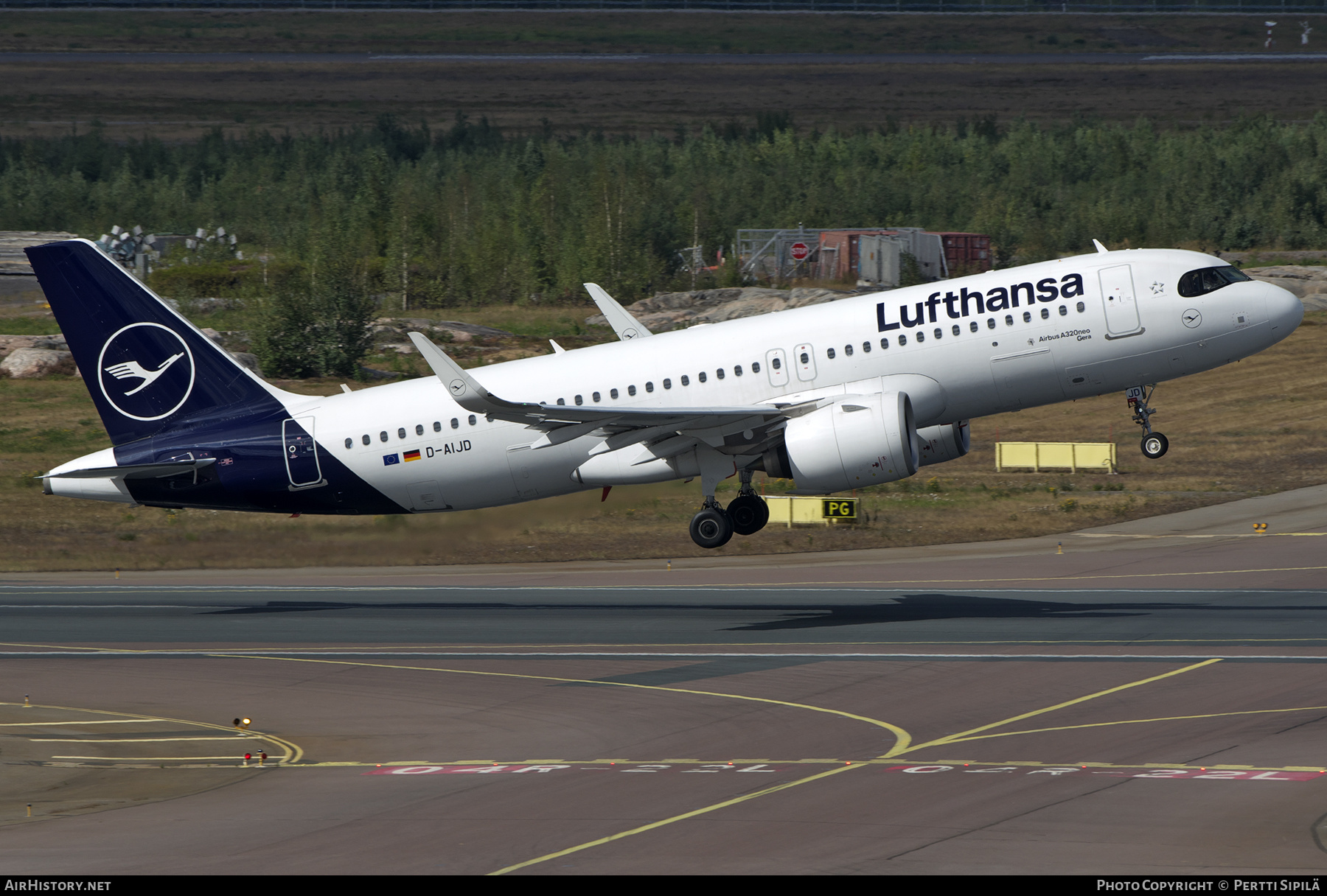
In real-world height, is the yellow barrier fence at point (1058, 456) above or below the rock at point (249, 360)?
below

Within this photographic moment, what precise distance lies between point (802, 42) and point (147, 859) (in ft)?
597

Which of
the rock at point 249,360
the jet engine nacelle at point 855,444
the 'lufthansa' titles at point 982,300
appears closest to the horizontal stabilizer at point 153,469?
the jet engine nacelle at point 855,444

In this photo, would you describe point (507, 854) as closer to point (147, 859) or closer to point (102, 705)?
point (147, 859)

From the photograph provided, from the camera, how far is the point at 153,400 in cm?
4222

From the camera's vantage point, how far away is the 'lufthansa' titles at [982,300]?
127 ft

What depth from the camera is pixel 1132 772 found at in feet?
82.3

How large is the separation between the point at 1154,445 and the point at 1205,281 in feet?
14.8

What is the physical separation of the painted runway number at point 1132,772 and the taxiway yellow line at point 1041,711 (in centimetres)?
124

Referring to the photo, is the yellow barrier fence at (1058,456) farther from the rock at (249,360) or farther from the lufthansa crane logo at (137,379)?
the rock at (249,360)

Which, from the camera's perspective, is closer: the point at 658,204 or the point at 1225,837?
the point at 1225,837

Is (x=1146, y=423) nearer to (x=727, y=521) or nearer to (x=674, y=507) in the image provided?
(x=727, y=521)

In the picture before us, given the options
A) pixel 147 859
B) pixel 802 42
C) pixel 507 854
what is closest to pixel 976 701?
pixel 507 854

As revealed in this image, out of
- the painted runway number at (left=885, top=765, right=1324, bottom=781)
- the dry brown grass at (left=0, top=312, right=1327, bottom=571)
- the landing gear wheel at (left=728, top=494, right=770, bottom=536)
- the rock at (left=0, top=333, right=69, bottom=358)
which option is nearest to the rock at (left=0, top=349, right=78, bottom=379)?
the rock at (left=0, top=333, right=69, bottom=358)

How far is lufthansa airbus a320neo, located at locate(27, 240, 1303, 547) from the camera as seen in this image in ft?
126
